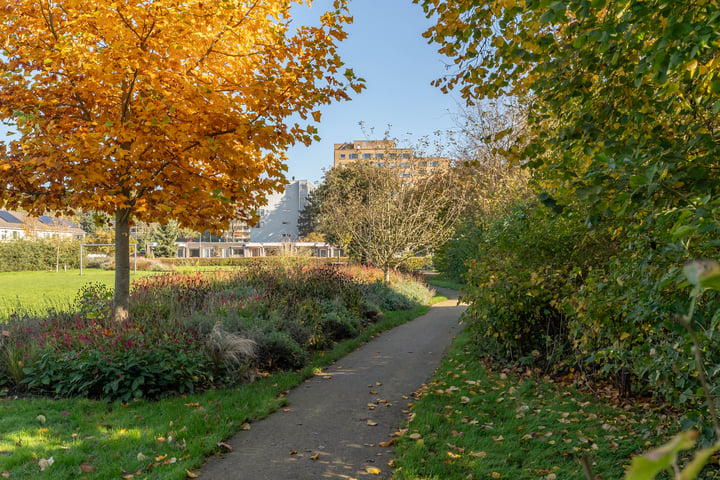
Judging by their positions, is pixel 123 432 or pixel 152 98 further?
pixel 152 98

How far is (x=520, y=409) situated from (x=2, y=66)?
853 cm

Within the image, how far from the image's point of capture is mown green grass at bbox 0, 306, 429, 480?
4.28 m

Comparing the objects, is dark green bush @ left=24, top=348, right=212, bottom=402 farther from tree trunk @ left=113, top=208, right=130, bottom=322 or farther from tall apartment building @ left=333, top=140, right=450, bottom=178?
tall apartment building @ left=333, top=140, right=450, bottom=178

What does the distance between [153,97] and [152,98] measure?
136 mm

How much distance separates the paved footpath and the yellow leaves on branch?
3.06m

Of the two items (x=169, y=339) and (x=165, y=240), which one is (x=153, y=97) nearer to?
(x=169, y=339)

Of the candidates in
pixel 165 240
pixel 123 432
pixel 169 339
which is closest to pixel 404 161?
pixel 169 339

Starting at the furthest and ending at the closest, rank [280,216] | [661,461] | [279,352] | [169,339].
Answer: [280,216] < [279,352] < [169,339] < [661,461]

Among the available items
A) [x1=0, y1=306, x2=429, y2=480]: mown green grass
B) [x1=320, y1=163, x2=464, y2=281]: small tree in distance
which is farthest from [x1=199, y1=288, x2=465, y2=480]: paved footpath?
[x1=320, y1=163, x2=464, y2=281]: small tree in distance

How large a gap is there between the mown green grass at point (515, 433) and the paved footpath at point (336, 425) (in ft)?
1.22

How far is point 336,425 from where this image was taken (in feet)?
18.0

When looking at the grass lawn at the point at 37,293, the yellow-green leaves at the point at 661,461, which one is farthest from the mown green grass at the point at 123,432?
the grass lawn at the point at 37,293

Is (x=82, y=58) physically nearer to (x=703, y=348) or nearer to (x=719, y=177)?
(x=719, y=177)

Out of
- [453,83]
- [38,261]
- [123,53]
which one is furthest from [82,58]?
[38,261]
